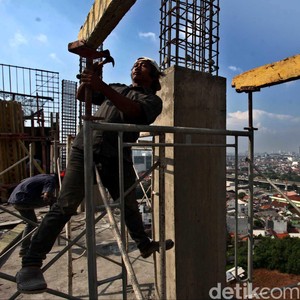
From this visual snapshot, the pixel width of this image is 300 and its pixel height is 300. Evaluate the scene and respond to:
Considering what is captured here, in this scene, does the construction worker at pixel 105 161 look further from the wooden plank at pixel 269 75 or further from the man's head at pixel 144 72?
the wooden plank at pixel 269 75

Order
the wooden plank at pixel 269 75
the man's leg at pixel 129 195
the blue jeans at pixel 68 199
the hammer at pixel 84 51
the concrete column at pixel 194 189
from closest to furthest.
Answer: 1. the hammer at pixel 84 51
2. the blue jeans at pixel 68 199
3. the man's leg at pixel 129 195
4. the wooden plank at pixel 269 75
5. the concrete column at pixel 194 189

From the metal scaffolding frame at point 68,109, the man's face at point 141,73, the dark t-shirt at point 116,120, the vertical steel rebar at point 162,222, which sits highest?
the metal scaffolding frame at point 68,109

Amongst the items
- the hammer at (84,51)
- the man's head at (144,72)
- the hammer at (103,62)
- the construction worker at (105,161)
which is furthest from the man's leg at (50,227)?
the man's head at (144,72)

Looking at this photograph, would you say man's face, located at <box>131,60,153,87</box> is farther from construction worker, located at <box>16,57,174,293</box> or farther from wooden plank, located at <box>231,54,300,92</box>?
wooden plank, located at <box>231,54,300,92</box>

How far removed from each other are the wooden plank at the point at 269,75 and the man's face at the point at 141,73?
1.59 meters

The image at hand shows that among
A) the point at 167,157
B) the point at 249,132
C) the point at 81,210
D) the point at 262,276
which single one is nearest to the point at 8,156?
the point at 81,210

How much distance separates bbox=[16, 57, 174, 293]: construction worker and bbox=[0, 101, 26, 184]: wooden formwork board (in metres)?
10.2

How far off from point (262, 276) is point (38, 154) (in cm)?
1594

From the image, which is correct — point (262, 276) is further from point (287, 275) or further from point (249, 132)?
point (249, 132)

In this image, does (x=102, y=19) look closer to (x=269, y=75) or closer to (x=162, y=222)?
(x=162, y=222)

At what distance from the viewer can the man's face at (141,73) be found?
291 centimetres

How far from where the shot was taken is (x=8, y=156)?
38.3 ft

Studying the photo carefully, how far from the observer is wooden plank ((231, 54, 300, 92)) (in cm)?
315

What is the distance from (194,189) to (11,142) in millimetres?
10721
